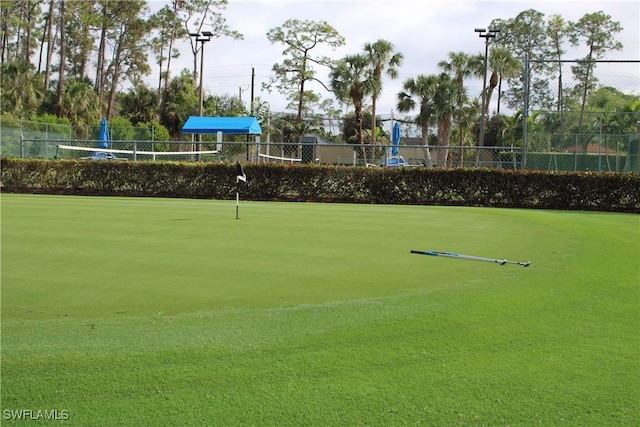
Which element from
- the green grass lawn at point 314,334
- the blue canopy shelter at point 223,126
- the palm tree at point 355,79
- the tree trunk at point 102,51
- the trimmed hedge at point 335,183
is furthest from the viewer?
A: the tree trunk at point 102,51

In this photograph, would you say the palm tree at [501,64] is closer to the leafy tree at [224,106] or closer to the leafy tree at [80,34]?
the leafy tree at [224,106]

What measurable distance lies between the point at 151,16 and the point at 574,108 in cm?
4550

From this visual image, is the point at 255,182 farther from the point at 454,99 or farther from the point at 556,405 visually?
the point at 454,99

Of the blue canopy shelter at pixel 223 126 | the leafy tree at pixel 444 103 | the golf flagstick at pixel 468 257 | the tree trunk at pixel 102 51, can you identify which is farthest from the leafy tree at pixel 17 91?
the golf flagstick at pixel 468 257

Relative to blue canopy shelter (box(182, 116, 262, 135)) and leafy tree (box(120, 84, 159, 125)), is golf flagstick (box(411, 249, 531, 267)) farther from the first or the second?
leafy tree (box(120, 84, 159, 125))

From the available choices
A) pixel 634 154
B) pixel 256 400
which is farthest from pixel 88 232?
pixel 634 154

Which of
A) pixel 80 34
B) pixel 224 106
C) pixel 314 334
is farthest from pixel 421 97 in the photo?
pixel 314 334

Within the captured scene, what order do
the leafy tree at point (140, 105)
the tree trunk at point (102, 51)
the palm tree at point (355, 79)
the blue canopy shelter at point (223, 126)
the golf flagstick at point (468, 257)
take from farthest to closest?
the tree trunk at point (102, 51), the leafy tree at point (140, 105), the palm tree at point (355, 79), the blue canopy shelter at point (223, 126), the golf flagstick at point (468, 257)

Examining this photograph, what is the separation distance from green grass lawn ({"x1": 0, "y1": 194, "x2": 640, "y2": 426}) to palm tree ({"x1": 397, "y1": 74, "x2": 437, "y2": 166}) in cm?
4090

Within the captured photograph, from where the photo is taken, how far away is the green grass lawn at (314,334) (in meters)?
3.13

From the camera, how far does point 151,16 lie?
186ft

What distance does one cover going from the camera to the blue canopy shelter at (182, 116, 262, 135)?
29953 mm

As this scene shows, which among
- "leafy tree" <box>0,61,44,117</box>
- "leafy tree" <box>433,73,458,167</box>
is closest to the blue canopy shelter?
"leafy tree" <box>0,61,44,117</box>

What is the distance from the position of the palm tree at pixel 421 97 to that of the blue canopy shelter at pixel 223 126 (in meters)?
20.6
